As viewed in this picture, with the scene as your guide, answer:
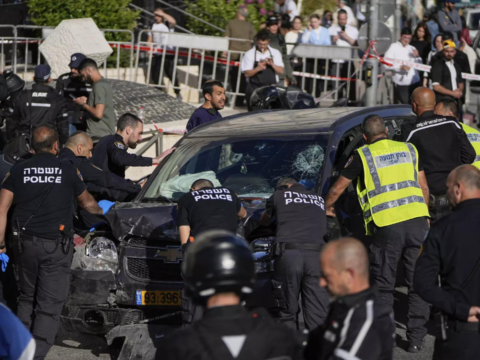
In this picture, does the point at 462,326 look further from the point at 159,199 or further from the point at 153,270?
the point at 159,199

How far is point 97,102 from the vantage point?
10164mm

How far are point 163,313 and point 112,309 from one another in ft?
1.31

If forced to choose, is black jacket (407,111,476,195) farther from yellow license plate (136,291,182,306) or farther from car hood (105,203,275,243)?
yellow license plate (136,291,182,306)

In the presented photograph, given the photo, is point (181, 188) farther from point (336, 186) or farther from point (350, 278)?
point (350, 278)

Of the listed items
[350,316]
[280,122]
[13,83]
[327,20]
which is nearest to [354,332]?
[350,316]

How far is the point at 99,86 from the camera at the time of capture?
33.3 feet

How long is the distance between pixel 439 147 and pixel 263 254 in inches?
88.0

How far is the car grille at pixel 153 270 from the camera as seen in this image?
651 centimetres

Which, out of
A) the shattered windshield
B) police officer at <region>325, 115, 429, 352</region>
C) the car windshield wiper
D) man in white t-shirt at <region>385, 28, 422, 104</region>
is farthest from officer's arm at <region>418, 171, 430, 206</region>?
man in white t-shirt at <region>385, 28, 422, 104</region>

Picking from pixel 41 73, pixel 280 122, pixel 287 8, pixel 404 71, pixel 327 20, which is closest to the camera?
pixel 280 122

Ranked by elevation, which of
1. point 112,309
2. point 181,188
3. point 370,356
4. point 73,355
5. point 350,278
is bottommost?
point 73,355

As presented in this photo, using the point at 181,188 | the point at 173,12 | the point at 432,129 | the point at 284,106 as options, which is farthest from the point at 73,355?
the point at 173,12

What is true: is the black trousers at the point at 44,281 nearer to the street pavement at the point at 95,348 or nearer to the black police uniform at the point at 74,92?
the street pavement at the point at 95,348

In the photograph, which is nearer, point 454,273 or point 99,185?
point 454,273
